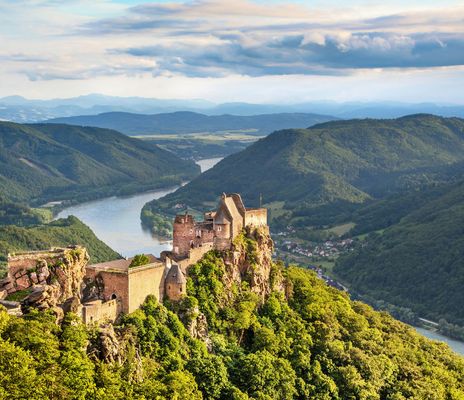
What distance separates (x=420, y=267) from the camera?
172 metres

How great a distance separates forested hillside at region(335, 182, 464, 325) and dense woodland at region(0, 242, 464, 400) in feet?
235

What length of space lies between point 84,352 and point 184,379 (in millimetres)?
7889

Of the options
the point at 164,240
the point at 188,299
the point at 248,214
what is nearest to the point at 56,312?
the point at 188,299

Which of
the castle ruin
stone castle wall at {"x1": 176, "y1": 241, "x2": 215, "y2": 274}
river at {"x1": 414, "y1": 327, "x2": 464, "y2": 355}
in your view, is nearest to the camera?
the castle ruin

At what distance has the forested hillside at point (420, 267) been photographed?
157m

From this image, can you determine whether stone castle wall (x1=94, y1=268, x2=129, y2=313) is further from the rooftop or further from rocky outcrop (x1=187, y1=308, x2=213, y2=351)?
rocky outcrop (x1=187, y1=308, x2=213, y2=351)

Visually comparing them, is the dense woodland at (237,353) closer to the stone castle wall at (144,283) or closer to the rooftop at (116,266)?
the stone castle wall at (144,283)

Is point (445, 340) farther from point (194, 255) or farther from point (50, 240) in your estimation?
point (194, 255)

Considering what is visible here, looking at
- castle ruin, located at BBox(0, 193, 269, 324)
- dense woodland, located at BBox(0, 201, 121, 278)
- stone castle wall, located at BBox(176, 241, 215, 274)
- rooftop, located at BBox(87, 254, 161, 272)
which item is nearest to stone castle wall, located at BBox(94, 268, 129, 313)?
castle ruin, located at BBox(0, 193, 269, 324)

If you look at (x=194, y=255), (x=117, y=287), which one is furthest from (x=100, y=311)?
(x=194, y=255)

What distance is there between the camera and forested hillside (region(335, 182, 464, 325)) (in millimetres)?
156750

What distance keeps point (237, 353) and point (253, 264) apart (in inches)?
429

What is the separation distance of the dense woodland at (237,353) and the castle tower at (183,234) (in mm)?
2338

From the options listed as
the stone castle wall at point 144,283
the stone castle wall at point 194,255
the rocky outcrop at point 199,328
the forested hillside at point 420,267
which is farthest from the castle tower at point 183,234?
the forested hillside at point 420,267
